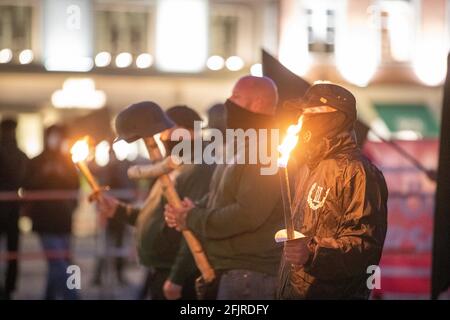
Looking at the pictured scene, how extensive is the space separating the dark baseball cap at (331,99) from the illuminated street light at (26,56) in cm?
2017

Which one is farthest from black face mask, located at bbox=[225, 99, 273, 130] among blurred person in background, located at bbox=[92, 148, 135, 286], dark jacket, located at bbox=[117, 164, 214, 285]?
blurred person in background, located at bbox=[92, 148, 135, 286]

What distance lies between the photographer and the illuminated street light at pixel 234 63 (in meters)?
25.6

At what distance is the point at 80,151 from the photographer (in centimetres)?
692

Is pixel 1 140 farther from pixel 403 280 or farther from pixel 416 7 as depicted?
pixel 416 7

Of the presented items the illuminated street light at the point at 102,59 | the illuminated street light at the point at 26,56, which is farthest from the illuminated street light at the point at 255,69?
the illuminated street light at the point at 26,56

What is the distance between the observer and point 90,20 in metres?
24.7

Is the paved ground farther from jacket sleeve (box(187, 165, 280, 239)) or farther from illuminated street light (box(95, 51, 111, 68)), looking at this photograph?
illuminated street light (box(95, 51, 111, 68))

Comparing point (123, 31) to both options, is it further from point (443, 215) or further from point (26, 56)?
point (443, 215)

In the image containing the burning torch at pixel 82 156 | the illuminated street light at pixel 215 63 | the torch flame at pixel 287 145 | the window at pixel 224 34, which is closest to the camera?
the torch flame at pixel 287 145

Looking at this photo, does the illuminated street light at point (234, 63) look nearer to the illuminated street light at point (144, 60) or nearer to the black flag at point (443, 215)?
the illuminated street light at point (144, 60)

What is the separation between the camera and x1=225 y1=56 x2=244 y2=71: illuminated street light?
83.9 feet

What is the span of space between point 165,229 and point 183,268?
0.34 m

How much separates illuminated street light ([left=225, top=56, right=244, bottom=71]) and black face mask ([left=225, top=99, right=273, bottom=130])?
19.4 meters
